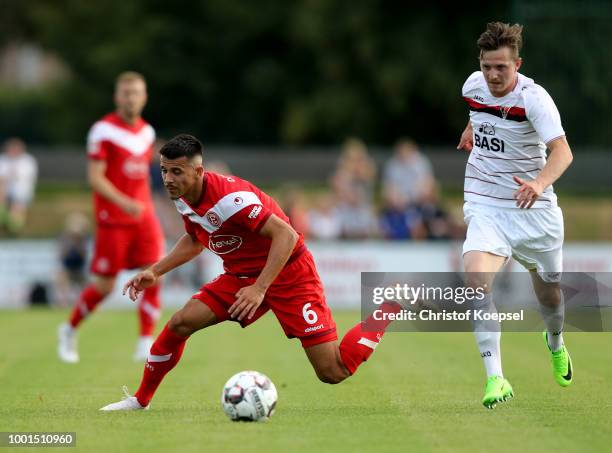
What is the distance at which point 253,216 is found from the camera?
7559 mm

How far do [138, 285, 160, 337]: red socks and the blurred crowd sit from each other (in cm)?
788

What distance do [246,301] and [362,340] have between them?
3.65ft

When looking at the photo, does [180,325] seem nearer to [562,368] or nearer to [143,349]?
[562,368]

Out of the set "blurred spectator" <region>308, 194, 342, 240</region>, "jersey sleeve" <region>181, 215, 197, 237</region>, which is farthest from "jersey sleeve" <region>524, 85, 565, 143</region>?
"blurred spectator" <region>308, 194, 342, 240</region>

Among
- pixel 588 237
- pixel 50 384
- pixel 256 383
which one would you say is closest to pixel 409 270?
pixel 588 237

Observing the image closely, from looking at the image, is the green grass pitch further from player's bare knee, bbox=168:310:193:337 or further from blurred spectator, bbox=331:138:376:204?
blurred spectator, bbox=331:138:376:204

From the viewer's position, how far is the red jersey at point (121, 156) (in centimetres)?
1213

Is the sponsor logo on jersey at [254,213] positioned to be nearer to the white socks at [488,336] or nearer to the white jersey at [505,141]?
the white socks at [488,336]

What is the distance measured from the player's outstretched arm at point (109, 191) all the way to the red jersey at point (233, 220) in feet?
12.6

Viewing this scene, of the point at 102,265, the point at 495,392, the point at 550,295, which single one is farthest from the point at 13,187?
the point at 495,392

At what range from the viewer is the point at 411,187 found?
22.7 metres

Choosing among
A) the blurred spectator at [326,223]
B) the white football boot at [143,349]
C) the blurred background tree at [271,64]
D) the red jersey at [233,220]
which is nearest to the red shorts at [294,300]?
the red jersey at [233,220]

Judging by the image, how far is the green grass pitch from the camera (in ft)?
22.1

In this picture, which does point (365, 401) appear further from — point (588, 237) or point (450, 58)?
point (450, 58)
